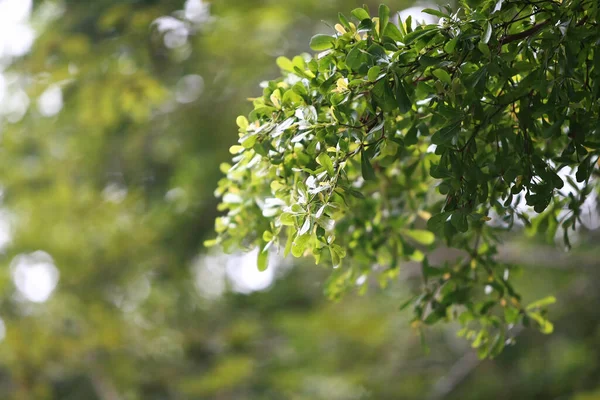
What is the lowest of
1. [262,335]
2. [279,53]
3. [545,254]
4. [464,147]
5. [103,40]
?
[464,147]

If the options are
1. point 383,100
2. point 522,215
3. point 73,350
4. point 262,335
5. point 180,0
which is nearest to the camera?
point 383,100

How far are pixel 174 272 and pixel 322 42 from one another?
11.7ft

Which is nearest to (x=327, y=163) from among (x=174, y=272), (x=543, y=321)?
(x=543, y=321)

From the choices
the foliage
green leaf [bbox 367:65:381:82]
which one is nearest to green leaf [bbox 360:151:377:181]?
the foliage

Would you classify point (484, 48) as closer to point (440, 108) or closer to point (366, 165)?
point (440, 108)

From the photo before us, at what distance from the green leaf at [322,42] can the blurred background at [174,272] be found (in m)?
2.38

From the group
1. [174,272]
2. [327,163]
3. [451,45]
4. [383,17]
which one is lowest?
[327,163]

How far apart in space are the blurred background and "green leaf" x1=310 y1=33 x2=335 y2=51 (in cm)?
238

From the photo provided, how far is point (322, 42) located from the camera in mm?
1023

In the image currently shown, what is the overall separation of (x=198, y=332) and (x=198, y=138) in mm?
1417

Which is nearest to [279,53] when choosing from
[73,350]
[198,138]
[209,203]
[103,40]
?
[198,138]

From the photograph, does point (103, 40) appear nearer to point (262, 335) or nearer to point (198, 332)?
point (198, 332)

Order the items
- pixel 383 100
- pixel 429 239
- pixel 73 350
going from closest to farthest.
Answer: pixel 383 100 → pixel 429 239 → pixel 73 350

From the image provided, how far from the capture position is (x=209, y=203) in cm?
425
